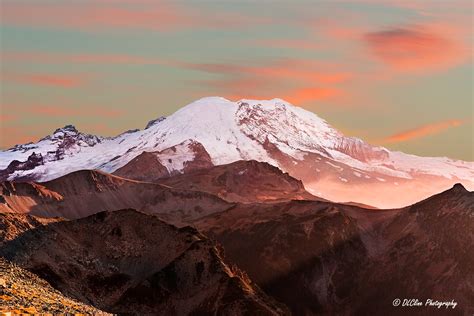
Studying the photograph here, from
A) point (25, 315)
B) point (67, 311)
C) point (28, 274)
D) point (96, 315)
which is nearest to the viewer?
point (25, 315)

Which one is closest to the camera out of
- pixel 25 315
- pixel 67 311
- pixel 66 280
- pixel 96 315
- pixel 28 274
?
pixel 25 315

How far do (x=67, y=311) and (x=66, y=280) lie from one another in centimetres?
11056

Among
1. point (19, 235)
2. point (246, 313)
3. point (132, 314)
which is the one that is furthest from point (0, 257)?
point (246, 313)

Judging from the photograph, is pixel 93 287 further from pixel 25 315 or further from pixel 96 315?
pixel 25 315

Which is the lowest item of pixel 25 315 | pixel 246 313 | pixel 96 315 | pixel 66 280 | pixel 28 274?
pixel 246 313

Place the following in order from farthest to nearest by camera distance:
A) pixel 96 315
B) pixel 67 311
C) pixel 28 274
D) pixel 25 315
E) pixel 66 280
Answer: pixel 66 280 → pixel 28 274 → pixel 96 315 → pixel 67 311 → pixel 25 315

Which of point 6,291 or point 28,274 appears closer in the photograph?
point 6,291

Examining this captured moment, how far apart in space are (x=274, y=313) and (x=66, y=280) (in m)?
57.4

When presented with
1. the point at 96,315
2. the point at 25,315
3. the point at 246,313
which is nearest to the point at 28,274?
the point at 246,313

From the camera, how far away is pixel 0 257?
16938 cm

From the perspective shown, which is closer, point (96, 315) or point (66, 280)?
point (96, 315)

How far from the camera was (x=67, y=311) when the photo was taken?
262ft

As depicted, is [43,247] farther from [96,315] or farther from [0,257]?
[96,315]

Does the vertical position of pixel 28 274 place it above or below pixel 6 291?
below
